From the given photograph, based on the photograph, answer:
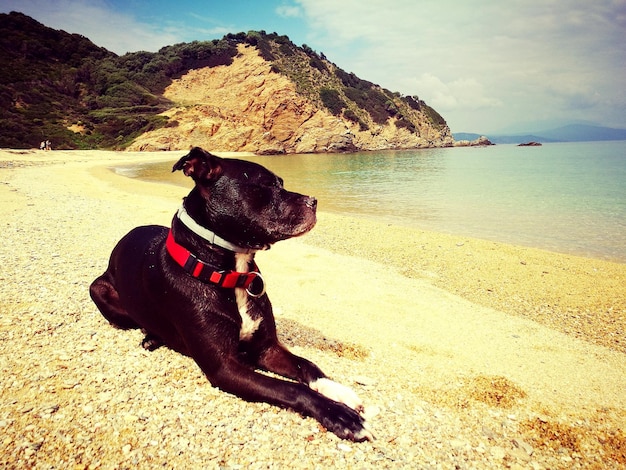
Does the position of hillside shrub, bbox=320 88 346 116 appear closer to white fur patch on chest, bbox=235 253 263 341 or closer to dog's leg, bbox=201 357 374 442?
white fur patch on chest, bbox=235 253 263 341

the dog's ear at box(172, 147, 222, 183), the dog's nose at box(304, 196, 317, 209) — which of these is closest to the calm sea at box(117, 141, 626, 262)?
the dog's nose at box(304, 196, 317, 209)

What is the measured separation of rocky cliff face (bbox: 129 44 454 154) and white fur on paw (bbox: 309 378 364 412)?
56.5 meters

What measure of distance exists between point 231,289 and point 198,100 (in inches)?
3161

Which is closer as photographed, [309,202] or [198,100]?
[309,202]

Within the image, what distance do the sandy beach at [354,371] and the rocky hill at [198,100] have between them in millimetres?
47270

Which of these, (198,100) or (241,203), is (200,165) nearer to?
(241,203)

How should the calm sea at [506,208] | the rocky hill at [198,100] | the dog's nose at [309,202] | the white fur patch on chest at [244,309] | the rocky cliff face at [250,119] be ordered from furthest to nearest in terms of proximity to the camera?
the rocky cliff face at [250,119]
the rocky hill at [198,100]
the calm sea at [506,208]
the dog's nose at [309,202]
the white fur patch on chest at [244,309]

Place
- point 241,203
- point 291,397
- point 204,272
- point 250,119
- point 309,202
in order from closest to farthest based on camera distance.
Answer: point 291,397 < point 204,272 < point 241,203 < point 309,202 < point 250,119

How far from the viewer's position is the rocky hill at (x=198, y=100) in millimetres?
52094

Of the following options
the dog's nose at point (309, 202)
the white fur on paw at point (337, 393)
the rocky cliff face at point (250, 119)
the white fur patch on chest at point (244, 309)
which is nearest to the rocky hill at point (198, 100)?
the rocky cliff face at point (250, 119)

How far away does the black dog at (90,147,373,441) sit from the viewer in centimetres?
269

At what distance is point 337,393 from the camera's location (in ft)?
9.51

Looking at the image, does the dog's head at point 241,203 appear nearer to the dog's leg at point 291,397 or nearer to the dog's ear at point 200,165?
the dog's ear at point 200,165

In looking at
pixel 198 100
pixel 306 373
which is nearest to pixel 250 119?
pixel 198 100
